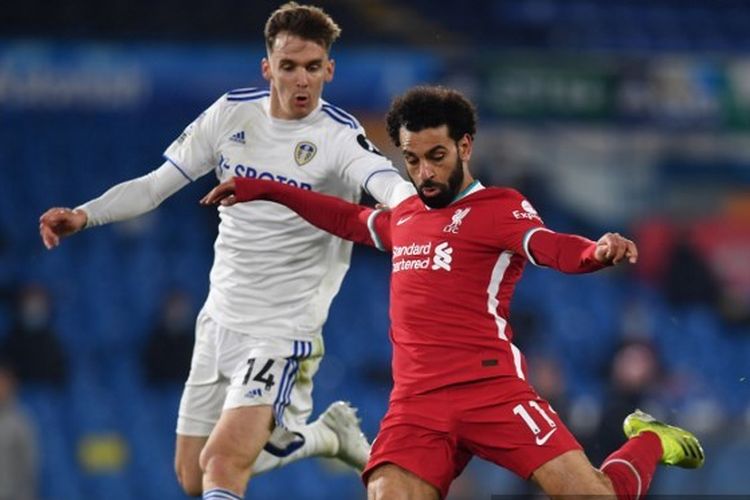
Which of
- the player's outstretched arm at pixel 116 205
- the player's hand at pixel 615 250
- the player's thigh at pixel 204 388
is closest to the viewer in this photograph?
the player's hand at pixel 615 250

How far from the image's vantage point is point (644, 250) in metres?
18.2

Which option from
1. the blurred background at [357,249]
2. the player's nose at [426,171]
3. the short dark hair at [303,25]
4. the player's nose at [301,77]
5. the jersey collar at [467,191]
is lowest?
the blurred background at [357,249]

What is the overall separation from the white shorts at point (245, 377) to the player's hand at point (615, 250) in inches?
78.7

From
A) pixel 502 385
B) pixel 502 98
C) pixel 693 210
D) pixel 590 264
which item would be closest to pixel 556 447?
pixel 502 385

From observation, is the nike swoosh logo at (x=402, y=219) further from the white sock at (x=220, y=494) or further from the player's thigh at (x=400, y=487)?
the white sock at (x=220, y=494)

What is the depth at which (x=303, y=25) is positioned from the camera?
704 centimetres

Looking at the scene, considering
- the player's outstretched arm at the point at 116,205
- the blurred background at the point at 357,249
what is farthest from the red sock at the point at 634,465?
the blurred background at the point at 357,249

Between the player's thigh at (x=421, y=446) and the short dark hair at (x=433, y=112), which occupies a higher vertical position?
the short dark hair at (x=433, y=112)

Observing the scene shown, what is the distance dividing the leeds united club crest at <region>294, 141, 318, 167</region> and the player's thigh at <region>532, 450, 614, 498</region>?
1.82 metres

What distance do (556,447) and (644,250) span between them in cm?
1229

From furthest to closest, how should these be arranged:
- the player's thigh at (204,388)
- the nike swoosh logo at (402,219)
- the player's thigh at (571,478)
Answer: the player's thigh at (204,388) < the nike swoosh logo at (402,219) < the player's thigh at (571,478)

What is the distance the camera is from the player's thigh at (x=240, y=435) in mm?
6871

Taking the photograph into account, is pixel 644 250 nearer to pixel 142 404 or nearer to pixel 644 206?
pixel 644 206

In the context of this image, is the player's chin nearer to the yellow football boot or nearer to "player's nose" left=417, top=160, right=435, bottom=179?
"player's nose" left=417, top=160, right=435, bottom=179
